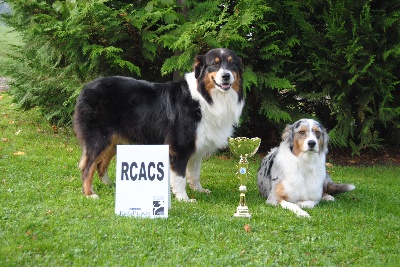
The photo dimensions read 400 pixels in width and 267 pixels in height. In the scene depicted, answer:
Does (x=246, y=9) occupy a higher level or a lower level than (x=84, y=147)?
higher


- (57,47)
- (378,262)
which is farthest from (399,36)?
(57,47)

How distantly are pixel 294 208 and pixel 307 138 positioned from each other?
0.76m

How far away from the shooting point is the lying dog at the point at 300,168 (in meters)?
5.57

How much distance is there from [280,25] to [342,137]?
2127mm

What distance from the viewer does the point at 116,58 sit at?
8266mm

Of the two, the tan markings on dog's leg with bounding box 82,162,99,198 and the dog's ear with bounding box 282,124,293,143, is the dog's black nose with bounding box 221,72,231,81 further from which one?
the tan markings on dog's leg with bounding box 82,162,99,198

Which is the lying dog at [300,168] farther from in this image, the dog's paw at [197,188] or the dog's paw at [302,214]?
the dog's paw at [197,188]

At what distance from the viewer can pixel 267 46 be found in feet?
27.4

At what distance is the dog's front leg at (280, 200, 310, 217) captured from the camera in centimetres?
530

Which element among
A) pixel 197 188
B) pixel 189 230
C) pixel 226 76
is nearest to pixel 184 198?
pixel 197 188

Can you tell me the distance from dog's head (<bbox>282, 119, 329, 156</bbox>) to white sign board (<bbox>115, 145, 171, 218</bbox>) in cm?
153

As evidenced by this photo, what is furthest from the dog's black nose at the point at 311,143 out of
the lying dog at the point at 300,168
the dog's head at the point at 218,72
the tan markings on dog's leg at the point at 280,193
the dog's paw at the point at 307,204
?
the dog's head at the point at 218,72

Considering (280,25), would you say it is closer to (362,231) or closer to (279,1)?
(279,1)

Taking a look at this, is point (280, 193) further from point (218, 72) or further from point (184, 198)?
point (218, 72)
